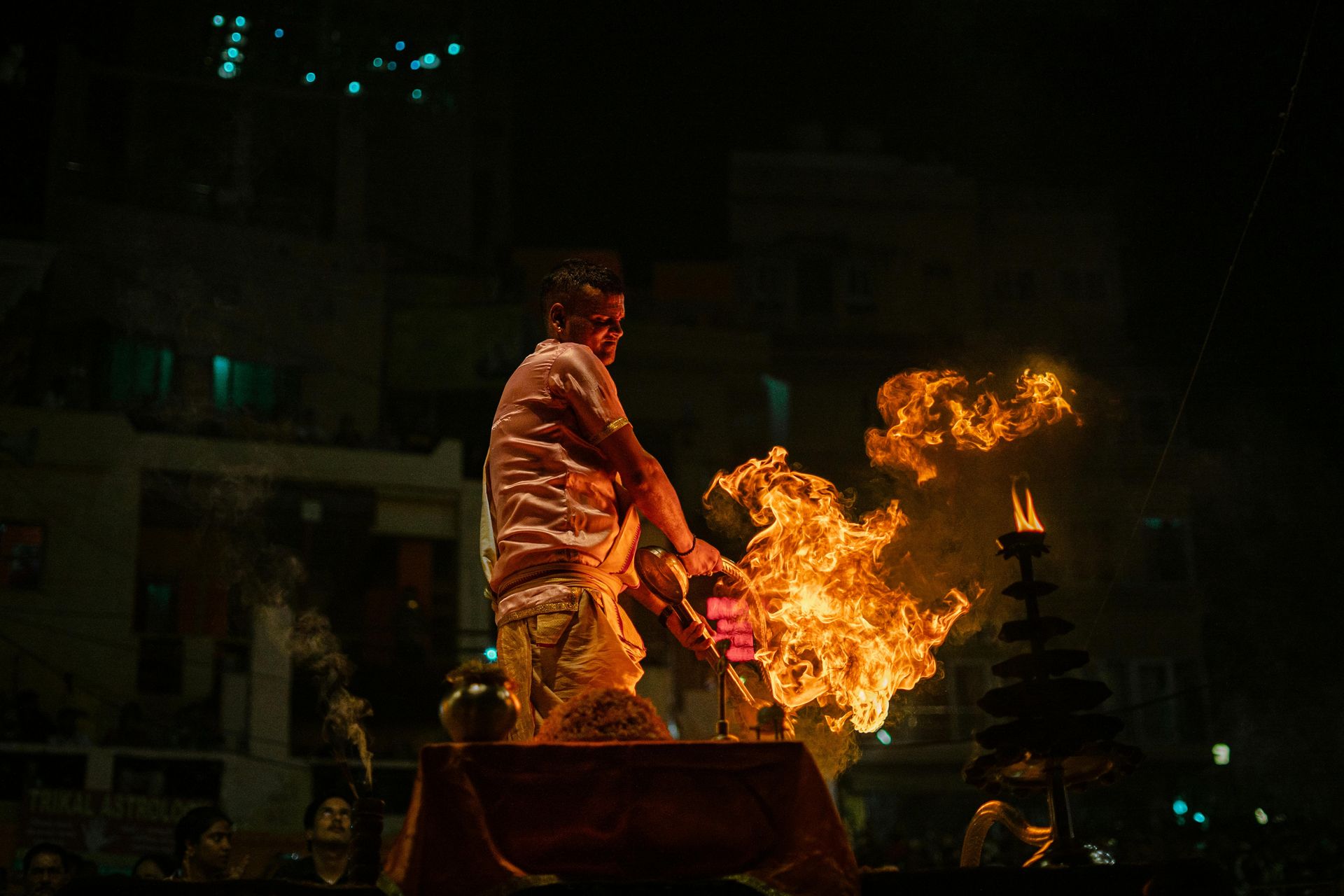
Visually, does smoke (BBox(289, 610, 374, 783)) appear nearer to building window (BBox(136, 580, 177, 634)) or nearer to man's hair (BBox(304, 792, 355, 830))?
building window (BBox(136, 580, 177, 634))

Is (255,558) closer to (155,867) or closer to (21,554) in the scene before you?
(21,554)

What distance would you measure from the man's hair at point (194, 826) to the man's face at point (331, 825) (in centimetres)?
45

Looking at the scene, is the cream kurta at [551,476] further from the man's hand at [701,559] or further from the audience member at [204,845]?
the audience member at [204,845]

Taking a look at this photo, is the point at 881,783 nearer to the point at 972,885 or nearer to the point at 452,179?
the point at 452,179

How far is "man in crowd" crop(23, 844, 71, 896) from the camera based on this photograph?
23.8 ft

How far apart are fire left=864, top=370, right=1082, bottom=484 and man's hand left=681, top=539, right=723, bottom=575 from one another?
8.96ft

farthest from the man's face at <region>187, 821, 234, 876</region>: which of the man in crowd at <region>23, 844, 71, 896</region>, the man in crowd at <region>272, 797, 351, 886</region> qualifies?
the man in crowd at <region>23, 844, 71, 896</region>

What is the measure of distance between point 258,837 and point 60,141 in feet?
54.7

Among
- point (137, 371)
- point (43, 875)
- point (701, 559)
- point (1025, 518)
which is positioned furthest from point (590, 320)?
point (137, 371)

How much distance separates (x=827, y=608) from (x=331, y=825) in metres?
3.03

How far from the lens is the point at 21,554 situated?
78.1 ft

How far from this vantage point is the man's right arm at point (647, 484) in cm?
498

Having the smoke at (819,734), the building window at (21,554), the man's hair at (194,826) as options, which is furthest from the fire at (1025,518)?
the building window at (21,554)

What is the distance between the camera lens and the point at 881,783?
29.2 metres
